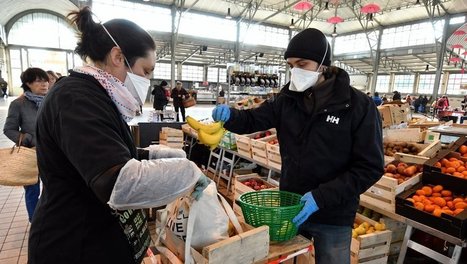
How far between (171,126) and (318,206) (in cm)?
468

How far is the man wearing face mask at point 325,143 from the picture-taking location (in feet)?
4.83

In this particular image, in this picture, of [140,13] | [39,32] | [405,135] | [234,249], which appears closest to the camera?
[234,249]

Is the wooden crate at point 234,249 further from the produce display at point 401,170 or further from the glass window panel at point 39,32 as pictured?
the glass window panel at point 39,32

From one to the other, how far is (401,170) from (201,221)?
224 cm

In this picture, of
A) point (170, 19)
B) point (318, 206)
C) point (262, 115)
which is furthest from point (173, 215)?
point (170, 19)

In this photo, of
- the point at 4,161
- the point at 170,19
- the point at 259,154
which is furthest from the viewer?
the point at 170,19

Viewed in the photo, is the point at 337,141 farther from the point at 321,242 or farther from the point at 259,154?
the point at 259,154

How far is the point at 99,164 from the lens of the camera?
2.52 ft

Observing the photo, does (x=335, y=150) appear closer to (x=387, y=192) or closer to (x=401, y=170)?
(x=387, y=192)

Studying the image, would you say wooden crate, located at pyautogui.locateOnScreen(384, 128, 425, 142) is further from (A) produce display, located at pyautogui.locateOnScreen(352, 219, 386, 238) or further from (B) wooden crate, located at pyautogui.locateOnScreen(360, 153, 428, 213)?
(A) produce display, located at pyautogui.locateOnScreen(352, 219, 386, 238)

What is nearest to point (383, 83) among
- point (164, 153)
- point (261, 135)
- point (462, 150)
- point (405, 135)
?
point (405, 135)

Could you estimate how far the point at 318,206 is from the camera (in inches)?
57.0

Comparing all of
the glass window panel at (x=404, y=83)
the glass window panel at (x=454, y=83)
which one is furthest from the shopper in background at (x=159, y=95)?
the glass window panel at (x=404, y=83)

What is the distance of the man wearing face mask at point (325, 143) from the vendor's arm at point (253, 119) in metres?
0.07
